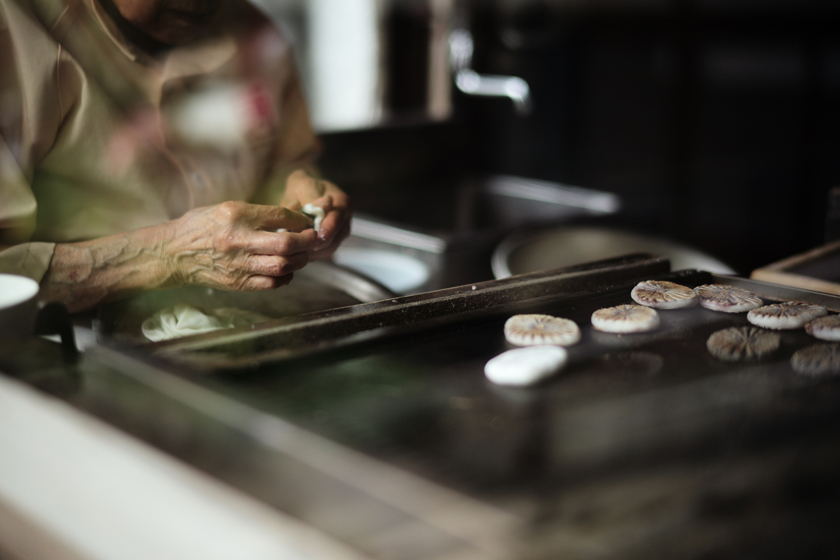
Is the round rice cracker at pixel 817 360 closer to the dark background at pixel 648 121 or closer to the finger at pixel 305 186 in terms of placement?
the finger at pixel 305 186

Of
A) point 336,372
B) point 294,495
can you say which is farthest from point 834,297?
point 294,495

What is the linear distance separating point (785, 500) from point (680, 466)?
0.29 ft

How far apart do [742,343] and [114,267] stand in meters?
0.94

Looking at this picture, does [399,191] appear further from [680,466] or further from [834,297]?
[680,466]

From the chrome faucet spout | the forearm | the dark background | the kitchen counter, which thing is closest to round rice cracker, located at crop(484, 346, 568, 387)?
the kitchen counter

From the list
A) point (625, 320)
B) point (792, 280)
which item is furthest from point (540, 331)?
point (792, 280)

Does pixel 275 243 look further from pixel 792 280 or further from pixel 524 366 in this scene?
pixel 792 280

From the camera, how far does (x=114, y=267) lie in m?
1.20

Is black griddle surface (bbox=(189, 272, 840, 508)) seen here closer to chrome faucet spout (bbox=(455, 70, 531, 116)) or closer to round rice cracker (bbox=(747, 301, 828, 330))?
round rice cracker (bbox=(747, 301, 828, 330))

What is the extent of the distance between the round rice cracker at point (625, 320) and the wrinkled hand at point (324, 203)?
1.47ft

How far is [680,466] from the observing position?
0.68m

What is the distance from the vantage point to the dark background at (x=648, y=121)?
273 centimetres

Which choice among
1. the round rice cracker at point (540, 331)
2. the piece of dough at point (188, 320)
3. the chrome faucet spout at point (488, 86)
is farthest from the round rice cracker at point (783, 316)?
the chrome faucet spout at point (488, 86)

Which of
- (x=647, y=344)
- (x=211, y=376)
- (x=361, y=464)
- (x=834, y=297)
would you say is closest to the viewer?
(x=361, y=464)
